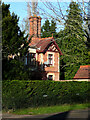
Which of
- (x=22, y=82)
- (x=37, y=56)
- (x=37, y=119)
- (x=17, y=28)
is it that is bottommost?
(x=37, y=119)

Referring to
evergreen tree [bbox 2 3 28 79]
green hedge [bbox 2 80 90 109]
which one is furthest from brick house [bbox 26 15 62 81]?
green hedge [bbox 2 80 90 109]

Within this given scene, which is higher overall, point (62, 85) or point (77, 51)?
point (77, 51)

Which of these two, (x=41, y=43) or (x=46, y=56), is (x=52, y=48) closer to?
(x=46, y=56)

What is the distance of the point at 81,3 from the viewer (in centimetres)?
1448

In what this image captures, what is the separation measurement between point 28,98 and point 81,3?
301 inches

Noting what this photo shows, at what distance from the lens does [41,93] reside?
16.4 meters

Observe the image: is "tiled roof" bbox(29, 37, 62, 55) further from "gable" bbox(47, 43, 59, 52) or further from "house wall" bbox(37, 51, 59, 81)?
"house wall" bbox(37, 51, 59, 81)

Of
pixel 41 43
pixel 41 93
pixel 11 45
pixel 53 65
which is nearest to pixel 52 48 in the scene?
pixel 41 43

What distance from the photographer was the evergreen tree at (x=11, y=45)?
17.8m

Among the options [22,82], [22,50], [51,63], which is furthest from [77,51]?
[22,82]

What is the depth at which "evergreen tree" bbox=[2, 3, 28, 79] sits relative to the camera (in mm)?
17773

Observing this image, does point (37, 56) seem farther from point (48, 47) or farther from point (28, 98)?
point (28, 98)

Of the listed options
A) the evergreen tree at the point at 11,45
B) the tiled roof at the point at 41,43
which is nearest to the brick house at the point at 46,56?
the tiled roof at the point at 41,43

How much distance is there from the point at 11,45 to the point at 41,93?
548 centimetres
